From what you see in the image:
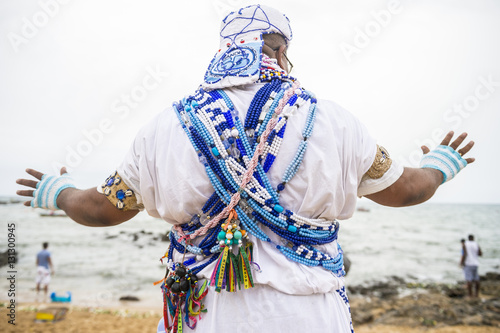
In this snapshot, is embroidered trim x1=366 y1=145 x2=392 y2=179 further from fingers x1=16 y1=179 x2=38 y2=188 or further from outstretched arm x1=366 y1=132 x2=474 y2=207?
fingers x1=16 y1=179 x2=38 y2=188

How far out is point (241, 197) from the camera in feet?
5.05

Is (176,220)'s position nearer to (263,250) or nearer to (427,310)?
(263,250)

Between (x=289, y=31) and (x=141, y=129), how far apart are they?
2.87ft

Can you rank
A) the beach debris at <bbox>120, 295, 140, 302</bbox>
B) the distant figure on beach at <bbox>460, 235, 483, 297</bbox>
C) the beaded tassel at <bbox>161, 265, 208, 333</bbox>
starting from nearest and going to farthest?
1. the beaded tassel at <bbox>161, 265, 208, 333</bbox>
2. the distant figure on beach at <bbox>460, 235, 483, 297</bbox>
3. the beach debris at <bbox>120, 295, 140, 302</bbox>

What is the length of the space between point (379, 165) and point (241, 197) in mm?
601

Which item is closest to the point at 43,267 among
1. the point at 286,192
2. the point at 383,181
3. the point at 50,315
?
the point at 50,315

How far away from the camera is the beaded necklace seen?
1.50 metres

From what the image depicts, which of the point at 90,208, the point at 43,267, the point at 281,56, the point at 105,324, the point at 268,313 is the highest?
the point at 281,56

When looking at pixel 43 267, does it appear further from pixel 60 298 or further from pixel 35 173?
pixel 35 173

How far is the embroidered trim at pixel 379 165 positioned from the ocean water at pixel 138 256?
6003mm

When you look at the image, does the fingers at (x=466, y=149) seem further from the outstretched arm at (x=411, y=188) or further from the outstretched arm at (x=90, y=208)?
the outstretched arm at (x=90, y=208)

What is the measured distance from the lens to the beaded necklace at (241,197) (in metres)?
1.50

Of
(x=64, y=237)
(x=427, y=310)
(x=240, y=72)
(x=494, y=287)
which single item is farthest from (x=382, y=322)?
(x=64, y=237)

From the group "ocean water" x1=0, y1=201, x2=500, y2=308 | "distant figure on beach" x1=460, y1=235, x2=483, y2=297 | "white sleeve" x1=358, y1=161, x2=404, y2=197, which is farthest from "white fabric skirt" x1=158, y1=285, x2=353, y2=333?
"distant figure on beach" x1=460, y1=235, x2=483, y2=297
